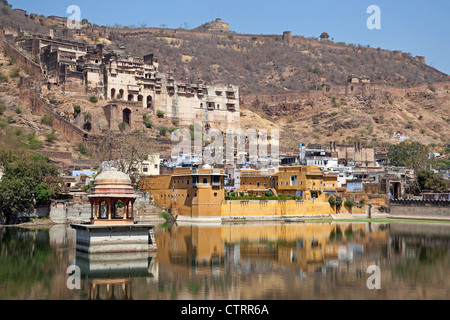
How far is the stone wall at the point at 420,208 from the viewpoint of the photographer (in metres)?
50.9

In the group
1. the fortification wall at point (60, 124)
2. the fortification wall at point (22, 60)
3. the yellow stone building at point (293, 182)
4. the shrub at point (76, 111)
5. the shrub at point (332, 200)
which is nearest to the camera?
the yellow stone building at point (293, 182)

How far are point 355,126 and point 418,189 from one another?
2727 cm

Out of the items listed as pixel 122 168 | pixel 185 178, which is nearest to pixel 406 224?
pixel 185 178

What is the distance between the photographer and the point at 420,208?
171 ft

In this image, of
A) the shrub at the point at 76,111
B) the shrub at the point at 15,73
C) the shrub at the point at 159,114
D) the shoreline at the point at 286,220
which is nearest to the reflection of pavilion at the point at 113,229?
the shoreline at the point at 286,220

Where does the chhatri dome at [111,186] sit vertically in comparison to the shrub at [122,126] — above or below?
below

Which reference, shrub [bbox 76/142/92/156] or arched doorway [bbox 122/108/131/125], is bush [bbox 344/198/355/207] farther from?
arched doorway [bbox 122/108/131/125]

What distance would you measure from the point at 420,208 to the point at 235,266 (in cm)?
2895

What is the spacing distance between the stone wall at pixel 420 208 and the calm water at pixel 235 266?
11.5m

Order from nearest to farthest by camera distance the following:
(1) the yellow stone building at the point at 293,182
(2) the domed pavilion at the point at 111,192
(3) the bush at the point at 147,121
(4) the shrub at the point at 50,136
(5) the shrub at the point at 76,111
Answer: (2) the domed pavilion at the point at 111,192 < (1) the yellow stone building at the point at 293,182 < (4) the shrub at the point at 50,136 < (5) the shrub at the point at 76,111 < (3) the bush at the point at 147,121

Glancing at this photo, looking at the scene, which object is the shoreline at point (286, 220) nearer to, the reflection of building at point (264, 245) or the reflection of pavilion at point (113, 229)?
the reflection of building at point (264, 245)

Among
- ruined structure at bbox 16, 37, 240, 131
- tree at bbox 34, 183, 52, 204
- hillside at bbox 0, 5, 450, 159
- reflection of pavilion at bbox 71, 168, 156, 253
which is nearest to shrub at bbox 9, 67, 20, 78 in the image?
ruined structure at bbox 16, 37, 240, 131

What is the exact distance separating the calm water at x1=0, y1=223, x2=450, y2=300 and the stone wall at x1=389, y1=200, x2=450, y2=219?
11.5 metres

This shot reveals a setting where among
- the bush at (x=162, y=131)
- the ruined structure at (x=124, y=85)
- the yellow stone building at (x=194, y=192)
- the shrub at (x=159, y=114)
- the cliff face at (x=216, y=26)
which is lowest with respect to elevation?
the yellow stone building at (x=194, y=192)
